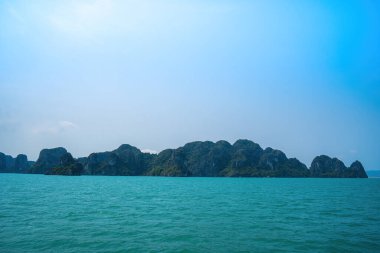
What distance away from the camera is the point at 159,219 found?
32.7 m

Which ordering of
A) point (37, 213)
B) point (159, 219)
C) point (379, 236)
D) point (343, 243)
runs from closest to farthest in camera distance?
point (343, 243)
point (379, 236)
point (159, 219)
point (37, 213)

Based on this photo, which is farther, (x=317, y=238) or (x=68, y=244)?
(x=317, y=238)

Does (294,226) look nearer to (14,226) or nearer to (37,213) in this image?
(14,226)

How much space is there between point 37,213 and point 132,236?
1773cm

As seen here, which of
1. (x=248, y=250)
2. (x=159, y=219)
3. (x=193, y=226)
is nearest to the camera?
(x=248, y=250)

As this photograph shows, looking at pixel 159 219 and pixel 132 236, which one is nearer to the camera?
pixel 132 236

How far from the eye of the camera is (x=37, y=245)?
21.1 meters

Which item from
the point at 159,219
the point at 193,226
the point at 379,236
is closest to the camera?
the point at 379,236

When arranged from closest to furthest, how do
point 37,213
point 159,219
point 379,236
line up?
point 379,236 → point 159,219 → point 37,213

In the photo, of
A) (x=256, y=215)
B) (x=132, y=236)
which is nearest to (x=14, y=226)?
(x=132, y=236)

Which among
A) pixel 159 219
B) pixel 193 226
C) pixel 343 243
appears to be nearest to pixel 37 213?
pixel 159 219

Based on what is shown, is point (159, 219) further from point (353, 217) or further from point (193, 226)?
point (353, 217)

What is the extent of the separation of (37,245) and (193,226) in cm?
1388

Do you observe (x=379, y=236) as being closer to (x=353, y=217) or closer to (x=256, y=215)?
(x=353, y=217)
